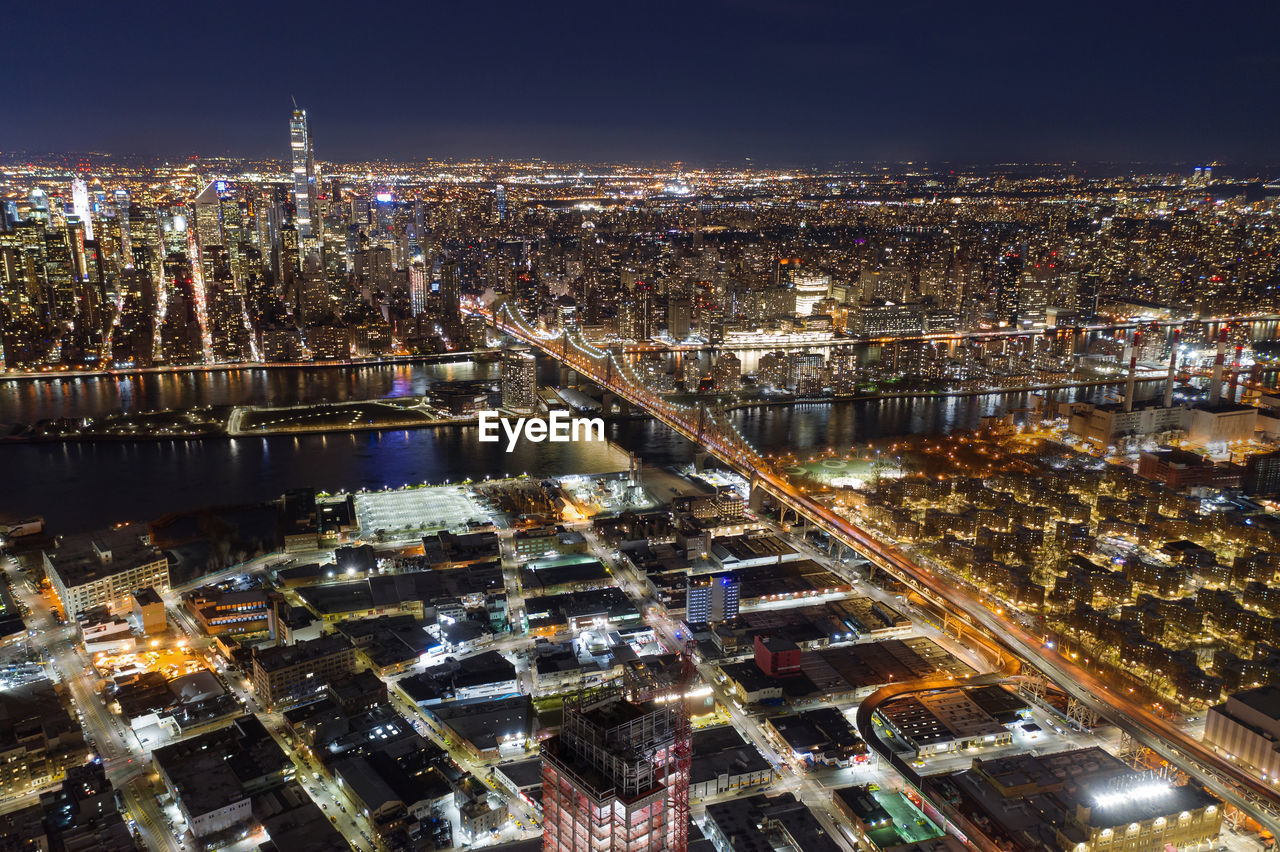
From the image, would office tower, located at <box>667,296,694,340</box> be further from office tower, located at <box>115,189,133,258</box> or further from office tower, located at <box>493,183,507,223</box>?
office tower, located at <box>493,183,507,223</box>

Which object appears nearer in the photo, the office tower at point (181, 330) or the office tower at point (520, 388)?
the office tower at point (520, 388)

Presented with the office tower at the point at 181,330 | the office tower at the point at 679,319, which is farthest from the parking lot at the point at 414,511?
the office tower at the point at 679,319

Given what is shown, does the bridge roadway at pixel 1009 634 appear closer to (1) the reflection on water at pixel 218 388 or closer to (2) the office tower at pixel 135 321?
(1) the reflection on water at pixel 218 388

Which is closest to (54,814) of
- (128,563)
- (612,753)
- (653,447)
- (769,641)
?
(128,563)

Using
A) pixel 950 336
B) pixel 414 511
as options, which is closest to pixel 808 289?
pixel 950 336

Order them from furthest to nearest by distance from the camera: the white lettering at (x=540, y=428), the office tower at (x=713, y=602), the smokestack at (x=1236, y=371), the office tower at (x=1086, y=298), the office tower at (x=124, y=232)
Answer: the office tower at (x=124, y=232), the office tower at (x=1086, y=298), the smokestack at (x=1236, y=371), the white lettering at (x=540, y=428), the office tower at (x=713, y=602)

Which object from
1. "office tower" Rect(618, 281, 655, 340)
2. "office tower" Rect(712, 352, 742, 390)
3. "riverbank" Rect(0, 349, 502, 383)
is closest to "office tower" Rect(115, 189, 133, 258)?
"riverbank" Rect(0, 349, 502, 383)

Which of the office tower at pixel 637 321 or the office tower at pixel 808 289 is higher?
the office tower at pixel 808 289
